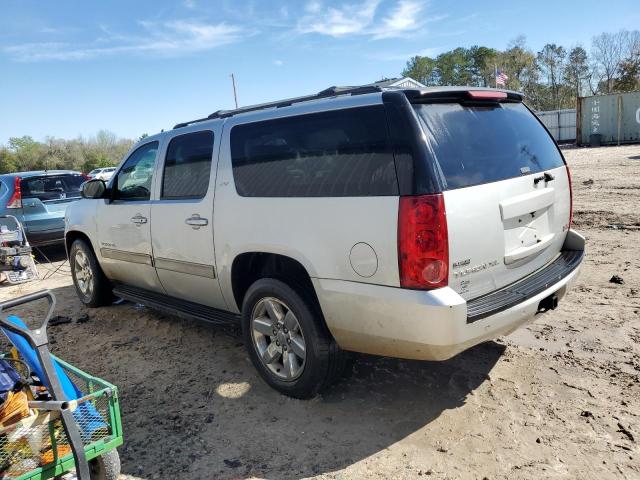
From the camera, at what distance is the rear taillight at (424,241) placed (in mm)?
2693

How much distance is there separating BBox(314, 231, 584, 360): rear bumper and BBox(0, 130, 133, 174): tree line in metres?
65.4

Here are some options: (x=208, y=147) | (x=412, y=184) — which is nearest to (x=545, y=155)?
(x=412, y=184)

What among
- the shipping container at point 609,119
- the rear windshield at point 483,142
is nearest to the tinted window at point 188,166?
the rear windshield at point 483,142

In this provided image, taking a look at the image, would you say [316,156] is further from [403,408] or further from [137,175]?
[137,175]

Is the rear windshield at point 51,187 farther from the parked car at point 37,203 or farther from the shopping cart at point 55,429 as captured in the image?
the shopping cart at point 55,429

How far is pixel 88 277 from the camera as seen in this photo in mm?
5996

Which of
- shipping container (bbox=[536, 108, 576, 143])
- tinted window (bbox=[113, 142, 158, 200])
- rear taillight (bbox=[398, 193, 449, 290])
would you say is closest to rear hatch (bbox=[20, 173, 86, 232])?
tinted window (bbox=[113, 142, 158, 200])

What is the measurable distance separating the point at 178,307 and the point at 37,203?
6.49 meters

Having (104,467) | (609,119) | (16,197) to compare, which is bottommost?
(104,467)

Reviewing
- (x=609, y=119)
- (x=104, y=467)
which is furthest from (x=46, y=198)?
(x=609, y=119)

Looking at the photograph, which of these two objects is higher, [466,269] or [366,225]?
[366,225]

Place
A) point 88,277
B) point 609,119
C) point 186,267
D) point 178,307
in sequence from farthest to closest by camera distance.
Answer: point 609,119, point 88,277, point 178,307, point 186,267

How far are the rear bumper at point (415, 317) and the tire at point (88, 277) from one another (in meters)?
3.66

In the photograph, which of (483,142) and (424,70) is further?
(424,70)
